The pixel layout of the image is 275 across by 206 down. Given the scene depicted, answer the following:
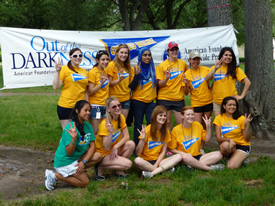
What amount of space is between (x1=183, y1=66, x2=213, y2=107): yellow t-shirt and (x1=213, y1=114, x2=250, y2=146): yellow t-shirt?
0.65 metres

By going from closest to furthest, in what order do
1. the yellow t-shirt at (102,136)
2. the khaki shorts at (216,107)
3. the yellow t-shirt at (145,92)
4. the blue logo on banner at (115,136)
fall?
the yellow t-shirt at (102,136) → the blue logo on banner at (115,136) → the yellow t-shirt at (145,92) → the khaki shorts at (216,107)

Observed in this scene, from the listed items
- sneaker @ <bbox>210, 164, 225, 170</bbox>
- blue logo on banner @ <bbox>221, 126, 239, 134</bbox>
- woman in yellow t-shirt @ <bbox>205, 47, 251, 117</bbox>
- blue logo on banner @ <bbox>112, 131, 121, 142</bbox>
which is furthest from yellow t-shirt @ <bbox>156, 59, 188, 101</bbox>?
sneaker @ <bbox>210, 164, 225, 170</bbox>

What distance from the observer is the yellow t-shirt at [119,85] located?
6.13 metres

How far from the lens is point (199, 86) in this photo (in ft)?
21.0

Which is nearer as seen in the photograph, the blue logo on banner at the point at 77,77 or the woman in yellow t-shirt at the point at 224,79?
the blue logo on banner at the point at 77,77

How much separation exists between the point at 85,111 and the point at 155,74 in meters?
1.71

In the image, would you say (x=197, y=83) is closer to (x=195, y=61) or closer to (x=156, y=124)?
(x=195, y=61)

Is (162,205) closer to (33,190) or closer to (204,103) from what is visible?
(33,190)

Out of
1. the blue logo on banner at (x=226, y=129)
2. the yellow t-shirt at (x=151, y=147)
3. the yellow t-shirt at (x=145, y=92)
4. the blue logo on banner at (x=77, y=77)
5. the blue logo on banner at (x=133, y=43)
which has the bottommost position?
the yellow t-shirt at (x=151, y=147)

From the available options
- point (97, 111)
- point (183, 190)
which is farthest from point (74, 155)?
point (183, 190)

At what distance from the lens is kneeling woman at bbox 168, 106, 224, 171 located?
568 cm

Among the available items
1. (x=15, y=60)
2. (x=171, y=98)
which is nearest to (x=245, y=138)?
(x=171, y=98)

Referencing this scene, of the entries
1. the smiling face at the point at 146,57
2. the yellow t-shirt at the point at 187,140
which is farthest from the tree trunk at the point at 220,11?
the yellow t-shirt at the point at 187,140

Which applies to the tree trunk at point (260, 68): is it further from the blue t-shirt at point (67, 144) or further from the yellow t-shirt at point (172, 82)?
the blue t-shirt at point (67, 144)
